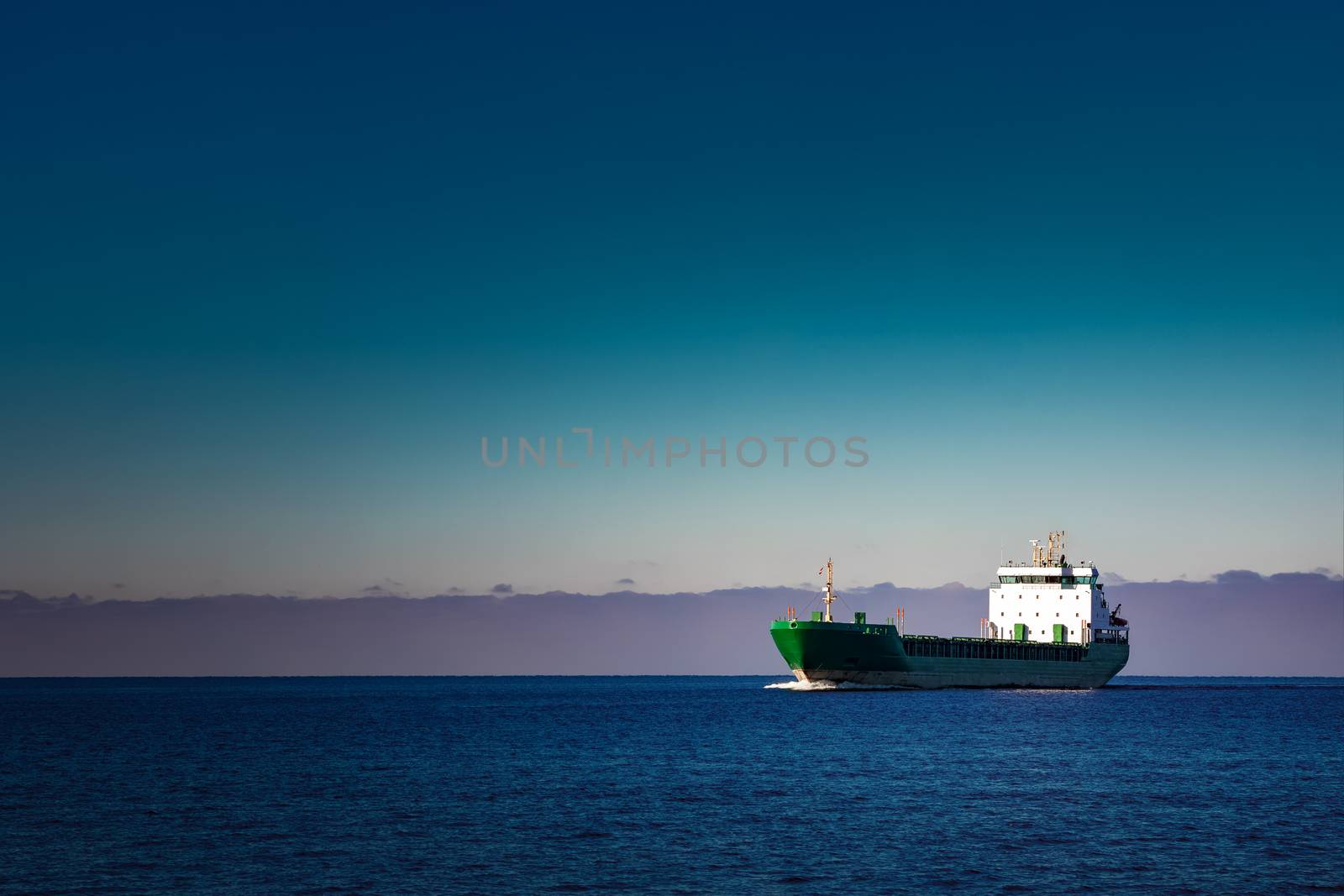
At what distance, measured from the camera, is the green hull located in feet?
374

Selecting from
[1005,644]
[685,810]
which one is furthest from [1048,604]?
[685,810]

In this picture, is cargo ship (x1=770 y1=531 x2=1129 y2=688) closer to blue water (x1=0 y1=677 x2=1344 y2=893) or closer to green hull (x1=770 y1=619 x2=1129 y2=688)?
green hull (x1=770 y1=619 x2=1129 y2=688)

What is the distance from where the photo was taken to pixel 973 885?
31578mm

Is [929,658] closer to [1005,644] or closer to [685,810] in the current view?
[1005,644]

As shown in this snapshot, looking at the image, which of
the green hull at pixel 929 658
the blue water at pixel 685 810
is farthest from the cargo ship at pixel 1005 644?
the blue water at pixel 685 810

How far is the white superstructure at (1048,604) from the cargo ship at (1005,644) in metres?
0.09

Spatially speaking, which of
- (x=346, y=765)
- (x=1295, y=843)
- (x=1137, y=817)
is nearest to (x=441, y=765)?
(x=346, y=765)

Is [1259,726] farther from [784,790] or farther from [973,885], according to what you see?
[973,885]

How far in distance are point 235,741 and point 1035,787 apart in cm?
5157

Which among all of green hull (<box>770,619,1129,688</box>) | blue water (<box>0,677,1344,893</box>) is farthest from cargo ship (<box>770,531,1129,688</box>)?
blue water (<box>0,677,1344,893</box>)

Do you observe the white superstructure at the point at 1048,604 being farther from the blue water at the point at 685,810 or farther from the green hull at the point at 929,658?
the blue water at the point at 685,810

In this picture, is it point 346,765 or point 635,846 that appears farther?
point 346,765

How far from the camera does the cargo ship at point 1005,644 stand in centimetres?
11456

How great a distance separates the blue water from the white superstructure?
46.5m
